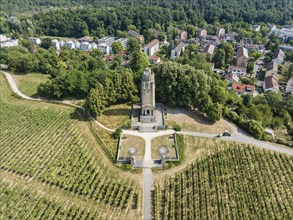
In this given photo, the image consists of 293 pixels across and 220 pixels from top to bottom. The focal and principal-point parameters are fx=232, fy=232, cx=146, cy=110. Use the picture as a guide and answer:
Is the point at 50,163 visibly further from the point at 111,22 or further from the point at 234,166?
the point at 111,22

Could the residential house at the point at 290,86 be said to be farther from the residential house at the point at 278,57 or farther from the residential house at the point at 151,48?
the residential house at the point at 151,48

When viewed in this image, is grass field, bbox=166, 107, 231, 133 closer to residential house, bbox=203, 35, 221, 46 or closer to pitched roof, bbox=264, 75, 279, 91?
pitched roof, bbox=264, 75, 279, 91

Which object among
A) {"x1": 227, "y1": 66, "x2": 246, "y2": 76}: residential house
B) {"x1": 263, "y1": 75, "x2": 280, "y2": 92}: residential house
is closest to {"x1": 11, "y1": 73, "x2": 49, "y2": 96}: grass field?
{"x1": 227, "y1": 66, "x2": 246, "y2": 76}: residential house

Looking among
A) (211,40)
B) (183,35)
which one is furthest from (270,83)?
(183,35)

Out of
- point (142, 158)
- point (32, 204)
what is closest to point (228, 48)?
point (142, 158)

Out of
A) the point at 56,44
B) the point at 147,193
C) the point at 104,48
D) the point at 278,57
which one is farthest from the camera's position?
the point at 56,44

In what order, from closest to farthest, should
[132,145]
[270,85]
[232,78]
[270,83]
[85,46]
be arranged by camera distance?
1. [132,145]
2. [270,85]
3. [270,83]
4. [232,78]
5. [85,46]

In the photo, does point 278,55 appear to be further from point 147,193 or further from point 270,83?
point 147,193
